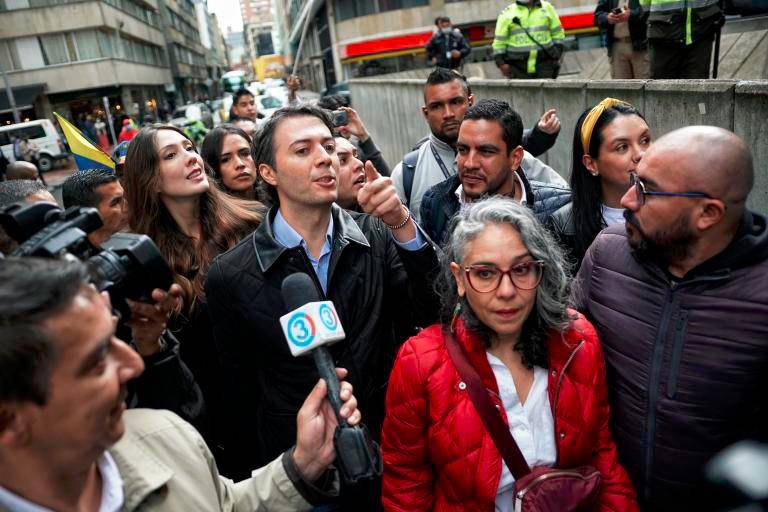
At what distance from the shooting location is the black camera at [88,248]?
134 centimetres

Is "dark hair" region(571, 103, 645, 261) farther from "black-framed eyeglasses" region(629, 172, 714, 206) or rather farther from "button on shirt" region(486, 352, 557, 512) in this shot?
"button on shirt" region(486, 352, 557, 512)

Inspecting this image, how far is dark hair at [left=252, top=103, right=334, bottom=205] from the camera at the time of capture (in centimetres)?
265

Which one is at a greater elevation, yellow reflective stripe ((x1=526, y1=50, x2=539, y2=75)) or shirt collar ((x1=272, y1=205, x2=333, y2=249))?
yellow reflective stripe ((x1=526, y1=50, x2=539, y2=75))

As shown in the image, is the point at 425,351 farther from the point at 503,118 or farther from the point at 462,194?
the point at 503,118

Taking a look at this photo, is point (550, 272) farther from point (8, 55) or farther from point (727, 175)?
point (8, 55)

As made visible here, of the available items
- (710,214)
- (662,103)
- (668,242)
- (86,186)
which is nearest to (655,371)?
(668,242)

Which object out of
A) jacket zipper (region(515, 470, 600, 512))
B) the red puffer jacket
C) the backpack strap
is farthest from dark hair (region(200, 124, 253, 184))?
jacket zipper (region(515, 470, 600, 512))

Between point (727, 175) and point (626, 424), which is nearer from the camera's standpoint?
point (727, 175)

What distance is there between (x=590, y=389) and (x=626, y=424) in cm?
22

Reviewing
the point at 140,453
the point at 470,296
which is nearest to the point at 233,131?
the point at 470,296

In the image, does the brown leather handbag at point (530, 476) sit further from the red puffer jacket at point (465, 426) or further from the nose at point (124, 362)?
the nose at point (124, 362)

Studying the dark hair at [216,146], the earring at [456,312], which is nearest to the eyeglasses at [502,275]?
the earring at [456,312]

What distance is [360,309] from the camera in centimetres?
242

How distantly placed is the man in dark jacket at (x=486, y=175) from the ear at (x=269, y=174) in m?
1.04
